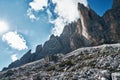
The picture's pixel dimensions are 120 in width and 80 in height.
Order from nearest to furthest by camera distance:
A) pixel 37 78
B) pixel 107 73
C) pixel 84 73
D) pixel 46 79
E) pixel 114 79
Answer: pixel 114 79
pixel 107 73
pixel 84 73
pixel 46 79
pixel 37 78

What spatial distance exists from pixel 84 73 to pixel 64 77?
22.6 feet

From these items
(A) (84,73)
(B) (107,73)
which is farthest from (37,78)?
(B) (107,73)

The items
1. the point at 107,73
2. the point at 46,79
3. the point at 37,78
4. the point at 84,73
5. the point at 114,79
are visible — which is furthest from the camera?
the point at 37,78

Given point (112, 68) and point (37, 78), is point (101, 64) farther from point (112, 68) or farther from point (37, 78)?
point (37, 78)

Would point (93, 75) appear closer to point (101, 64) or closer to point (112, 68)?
point (112, 68)

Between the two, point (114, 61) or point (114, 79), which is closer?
point (114, 79)

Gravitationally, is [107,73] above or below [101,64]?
below

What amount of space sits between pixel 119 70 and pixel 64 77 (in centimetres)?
1703

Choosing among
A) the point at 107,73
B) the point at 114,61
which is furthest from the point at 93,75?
the point at 114,61

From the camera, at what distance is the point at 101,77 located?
7631 centimetres

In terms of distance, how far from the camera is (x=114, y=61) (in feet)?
308

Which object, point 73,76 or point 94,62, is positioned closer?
point 73,76

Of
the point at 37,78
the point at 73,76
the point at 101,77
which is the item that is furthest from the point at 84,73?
the point at 37,78

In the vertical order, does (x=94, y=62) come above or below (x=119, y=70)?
above
